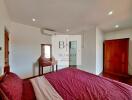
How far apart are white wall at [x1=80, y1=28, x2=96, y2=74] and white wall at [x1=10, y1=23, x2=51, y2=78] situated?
2.12 meters

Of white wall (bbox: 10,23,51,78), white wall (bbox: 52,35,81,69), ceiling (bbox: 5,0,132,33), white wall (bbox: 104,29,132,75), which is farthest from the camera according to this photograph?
white wall (bbox: 52,35,81,69)

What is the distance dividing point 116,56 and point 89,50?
128 centimetres

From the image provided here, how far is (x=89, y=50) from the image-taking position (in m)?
4.54

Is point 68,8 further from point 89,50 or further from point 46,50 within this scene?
point 46,50

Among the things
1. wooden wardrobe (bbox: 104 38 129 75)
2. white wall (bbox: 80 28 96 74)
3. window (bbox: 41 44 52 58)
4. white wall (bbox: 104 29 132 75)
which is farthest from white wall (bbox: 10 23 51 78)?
white wall (bbox: 104 29 132 75)

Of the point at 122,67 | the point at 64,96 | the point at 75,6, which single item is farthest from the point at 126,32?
the point at 64,96

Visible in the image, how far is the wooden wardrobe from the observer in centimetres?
419

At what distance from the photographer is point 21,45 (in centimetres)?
375

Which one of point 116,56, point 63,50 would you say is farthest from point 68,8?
point 116,56

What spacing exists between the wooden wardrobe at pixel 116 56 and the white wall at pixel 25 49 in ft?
10.9

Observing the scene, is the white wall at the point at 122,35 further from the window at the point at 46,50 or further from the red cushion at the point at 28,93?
the red cushion at the point at 28,93

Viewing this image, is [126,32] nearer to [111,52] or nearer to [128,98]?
[111,52]

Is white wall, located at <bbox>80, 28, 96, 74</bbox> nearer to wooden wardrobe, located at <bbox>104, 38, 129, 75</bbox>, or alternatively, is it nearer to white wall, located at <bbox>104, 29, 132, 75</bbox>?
wooden wardrobe, located at <bbox>104, 38, 129, 75</bbox>

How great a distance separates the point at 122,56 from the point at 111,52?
1.70ft
